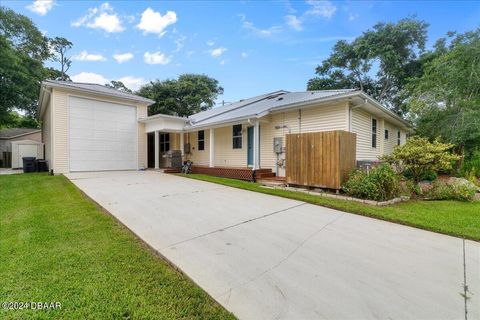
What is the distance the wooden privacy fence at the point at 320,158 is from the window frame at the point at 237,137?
4243 millimetres

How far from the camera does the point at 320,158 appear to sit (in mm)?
6957

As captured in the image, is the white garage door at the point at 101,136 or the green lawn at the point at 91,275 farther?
the white garage door at the point at 101,136

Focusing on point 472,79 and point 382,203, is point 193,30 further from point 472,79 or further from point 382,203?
point 472,79

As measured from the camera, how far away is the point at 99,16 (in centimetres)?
1242

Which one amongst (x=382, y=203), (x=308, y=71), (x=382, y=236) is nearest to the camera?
(x=382, y=236)

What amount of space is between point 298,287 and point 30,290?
253 cm

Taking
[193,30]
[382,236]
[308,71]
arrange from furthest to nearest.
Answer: [308,71], [193,30], [382,236]

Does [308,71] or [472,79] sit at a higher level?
[308,71]

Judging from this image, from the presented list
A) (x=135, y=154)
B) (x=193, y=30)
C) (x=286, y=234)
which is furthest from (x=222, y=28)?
(x=286, y=234)

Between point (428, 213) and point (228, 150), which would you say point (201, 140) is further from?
point (428, 213)

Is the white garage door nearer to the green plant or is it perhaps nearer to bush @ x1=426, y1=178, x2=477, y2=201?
the green plant

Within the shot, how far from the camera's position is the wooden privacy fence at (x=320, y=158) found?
6.59m

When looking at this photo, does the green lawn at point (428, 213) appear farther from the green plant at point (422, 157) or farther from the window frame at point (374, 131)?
the window frame at point (374, 131)

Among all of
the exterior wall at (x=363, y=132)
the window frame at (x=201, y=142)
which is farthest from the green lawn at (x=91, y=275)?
the window frame at (x=201, y=142)
